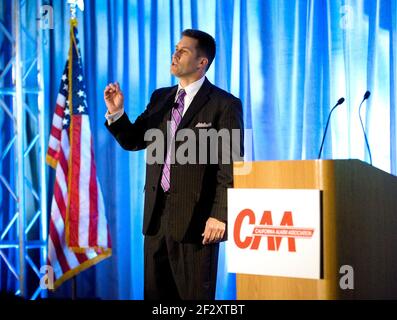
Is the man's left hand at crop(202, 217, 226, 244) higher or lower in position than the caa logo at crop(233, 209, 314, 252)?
lower

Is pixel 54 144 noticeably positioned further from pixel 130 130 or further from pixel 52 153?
pixel 130 130

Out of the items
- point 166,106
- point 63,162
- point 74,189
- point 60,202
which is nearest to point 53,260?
point 60,202

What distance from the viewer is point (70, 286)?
15.8ft

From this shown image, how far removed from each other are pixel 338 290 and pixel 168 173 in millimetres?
1213

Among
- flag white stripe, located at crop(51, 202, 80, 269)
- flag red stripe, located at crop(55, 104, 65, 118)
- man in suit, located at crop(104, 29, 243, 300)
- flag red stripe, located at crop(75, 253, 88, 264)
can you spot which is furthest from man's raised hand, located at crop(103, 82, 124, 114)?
flag red stripe, located at crop(75, 253, 88, 264)

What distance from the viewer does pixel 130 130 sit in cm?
299

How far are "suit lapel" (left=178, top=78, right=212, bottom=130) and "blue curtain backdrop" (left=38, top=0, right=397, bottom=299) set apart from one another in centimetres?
130

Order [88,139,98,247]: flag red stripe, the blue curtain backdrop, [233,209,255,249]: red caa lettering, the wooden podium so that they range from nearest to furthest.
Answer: the wooden podium
[233,209,255,249]: red caa lettering
the blue curtain backdrop
[88,139,98,247]: flag red stripe

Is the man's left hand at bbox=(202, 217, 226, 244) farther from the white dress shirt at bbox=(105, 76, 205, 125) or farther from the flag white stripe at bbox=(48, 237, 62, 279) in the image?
the flag white stripe at bbox=(48, 237, 62, 279)

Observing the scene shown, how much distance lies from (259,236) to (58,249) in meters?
2.73

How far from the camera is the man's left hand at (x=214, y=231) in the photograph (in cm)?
265

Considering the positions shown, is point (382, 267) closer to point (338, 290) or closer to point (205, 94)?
point (338, 290)

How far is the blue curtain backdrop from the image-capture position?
12.9 ft
